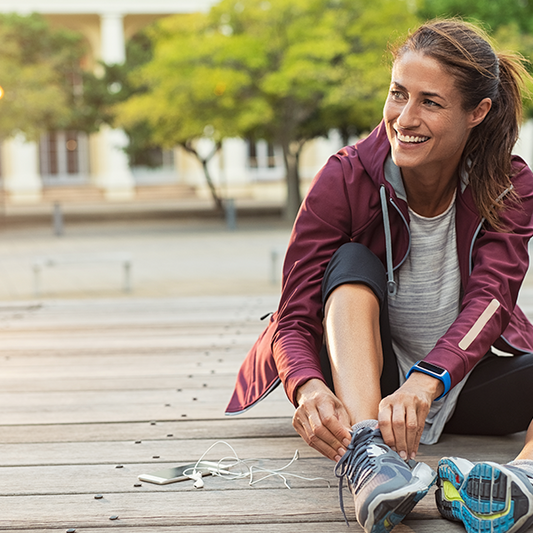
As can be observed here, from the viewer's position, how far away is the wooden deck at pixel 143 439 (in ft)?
6.49

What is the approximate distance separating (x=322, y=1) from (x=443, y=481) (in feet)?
57.2

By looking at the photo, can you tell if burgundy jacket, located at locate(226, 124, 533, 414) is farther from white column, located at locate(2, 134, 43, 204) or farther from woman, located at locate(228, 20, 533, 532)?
white column, located at locate(2, 134, 43, 204)

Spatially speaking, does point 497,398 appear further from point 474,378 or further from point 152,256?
point 152,256

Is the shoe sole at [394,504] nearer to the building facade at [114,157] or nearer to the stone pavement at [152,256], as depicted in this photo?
the stone pavement at [152,256]

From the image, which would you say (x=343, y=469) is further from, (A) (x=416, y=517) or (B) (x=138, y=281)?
(B) (x=138, y=281)

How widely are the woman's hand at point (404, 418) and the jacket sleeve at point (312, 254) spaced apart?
1.03ft

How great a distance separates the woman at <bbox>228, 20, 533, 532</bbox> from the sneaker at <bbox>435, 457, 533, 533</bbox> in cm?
6

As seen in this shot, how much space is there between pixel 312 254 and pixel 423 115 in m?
0.47

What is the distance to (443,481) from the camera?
1.94m

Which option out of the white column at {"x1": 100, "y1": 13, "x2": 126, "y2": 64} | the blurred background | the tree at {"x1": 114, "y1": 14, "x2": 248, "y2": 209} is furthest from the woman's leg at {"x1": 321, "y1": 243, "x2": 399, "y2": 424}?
the white column at {"x1": 100, "y1": 13, "x2": 126, "y2": 64}

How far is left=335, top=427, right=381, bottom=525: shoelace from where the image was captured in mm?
1783

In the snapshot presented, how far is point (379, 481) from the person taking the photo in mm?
1727

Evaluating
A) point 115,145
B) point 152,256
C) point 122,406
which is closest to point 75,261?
point 152,256

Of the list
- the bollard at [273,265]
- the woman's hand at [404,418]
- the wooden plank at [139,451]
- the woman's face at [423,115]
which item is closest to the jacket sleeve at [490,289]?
the woman's hand at [404,418]
